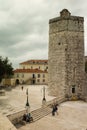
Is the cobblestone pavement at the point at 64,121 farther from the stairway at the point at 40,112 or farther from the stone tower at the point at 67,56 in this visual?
the stone tower at the point at 67,56

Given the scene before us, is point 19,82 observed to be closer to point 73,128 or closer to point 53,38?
point 53,38

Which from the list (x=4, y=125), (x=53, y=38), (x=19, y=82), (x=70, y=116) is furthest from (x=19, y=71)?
(x=4, y=125)

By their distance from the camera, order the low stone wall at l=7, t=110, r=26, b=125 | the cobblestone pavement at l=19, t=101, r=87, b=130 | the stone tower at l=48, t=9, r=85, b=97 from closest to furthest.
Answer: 1. the low stone wall at l=7, t=110, r=26, b=125
2. the cobblestone pavement at l=19, t=101, r=87, b=130
3. the stone tower at l=48, t=9, r=85, b=97

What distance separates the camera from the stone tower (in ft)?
95.0

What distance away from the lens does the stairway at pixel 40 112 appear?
18.6 metres

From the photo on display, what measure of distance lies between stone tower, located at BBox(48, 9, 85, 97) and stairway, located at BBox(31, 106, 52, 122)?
7.58 metres

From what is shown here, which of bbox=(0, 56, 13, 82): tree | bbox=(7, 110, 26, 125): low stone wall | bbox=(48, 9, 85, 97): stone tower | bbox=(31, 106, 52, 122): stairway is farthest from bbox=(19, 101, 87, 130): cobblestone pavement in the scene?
bbox=(0, 56, 13, 82): tree

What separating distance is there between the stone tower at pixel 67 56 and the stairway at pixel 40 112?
7.58m

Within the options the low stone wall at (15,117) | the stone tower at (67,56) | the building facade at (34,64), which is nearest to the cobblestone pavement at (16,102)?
the low stone wall at (15,117)

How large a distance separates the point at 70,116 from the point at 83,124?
7.87 feet

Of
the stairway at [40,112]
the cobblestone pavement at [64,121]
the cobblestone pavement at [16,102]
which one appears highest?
the cobblestone pavement at [16,102]

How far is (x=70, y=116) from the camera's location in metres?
19.9

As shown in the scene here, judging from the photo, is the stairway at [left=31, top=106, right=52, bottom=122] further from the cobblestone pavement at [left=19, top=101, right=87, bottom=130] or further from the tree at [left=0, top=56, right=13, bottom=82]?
the tree at [left=0, top=56, right=13, bottom=82]

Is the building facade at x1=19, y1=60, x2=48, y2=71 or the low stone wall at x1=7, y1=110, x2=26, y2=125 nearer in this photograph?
the low stone wall at x1=7, y1=110, x2=26, y2=125
